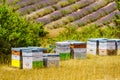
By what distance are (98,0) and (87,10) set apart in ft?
16.7

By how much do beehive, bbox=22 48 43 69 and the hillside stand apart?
18684 mm

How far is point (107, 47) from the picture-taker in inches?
914

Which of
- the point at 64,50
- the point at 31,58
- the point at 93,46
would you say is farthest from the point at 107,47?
the point at 31,58

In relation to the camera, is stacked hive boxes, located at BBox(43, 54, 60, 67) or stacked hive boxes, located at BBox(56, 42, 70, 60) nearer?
stacked hive boxes, located at BBox(43, 54, 60, 67)

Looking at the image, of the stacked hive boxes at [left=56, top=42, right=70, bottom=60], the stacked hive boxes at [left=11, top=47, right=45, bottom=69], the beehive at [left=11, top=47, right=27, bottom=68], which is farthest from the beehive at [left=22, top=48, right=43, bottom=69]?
the stacked hive boxes at [left=56, top=42, right=70, bottom=60]

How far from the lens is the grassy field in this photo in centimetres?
1620

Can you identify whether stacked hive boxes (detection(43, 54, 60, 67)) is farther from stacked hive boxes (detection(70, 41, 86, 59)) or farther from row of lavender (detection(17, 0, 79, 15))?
row of lavender (detection(17, 0, 79, 15))

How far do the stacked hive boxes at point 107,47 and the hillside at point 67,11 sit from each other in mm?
14321

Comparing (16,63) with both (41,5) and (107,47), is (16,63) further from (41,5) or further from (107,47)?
(41,5)

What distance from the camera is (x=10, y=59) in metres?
20.6

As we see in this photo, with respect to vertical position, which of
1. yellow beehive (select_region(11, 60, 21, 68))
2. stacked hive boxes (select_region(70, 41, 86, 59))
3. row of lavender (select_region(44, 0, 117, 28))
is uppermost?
row of lavender (select_region(44, 0, 117, 28))

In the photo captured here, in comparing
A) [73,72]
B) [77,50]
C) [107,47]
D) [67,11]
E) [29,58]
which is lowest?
[73,72]

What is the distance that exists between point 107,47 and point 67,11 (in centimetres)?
1859

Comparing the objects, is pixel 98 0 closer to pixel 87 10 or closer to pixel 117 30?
pixel 87 10
